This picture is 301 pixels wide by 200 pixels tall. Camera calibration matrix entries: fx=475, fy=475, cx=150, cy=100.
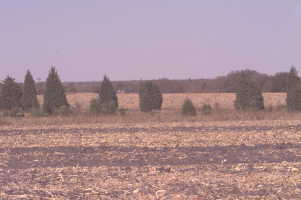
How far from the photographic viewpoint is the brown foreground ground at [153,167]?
762 centimetres

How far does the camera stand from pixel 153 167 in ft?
32.6

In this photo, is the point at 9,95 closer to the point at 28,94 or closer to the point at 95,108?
the point at 28,94

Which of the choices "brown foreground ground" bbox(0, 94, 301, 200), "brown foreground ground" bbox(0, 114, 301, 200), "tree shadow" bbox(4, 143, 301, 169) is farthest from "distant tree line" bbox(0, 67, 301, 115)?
"tree shadow" bbox(4, 143, 301, 169)

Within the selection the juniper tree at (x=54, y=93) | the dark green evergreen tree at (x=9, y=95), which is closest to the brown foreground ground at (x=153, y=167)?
the juniper tree at (x=54, y=93)

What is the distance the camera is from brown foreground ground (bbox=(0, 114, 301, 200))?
7.62m

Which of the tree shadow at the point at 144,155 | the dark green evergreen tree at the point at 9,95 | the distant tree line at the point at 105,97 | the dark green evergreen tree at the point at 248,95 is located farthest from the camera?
the dark green evergreen tree at the point at 9,95

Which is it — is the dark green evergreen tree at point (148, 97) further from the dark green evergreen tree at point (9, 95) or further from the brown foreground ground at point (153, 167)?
the brown foreground ground at point (153, 167)

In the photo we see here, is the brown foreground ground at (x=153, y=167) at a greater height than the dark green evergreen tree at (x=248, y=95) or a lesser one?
lesser

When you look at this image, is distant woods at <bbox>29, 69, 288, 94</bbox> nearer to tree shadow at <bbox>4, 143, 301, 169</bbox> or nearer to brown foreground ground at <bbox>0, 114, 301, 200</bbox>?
brown foreground ground at <bbox>0, 114, 301, 200</bbox>

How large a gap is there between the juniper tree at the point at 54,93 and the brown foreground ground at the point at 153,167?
18.0 m

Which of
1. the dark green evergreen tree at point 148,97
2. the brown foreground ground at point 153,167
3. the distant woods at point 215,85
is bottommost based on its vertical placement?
the brown foreground ground at point 153,167

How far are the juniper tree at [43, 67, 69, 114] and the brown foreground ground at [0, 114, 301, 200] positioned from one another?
17972 mm

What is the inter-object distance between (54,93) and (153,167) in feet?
84.5

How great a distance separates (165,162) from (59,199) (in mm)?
3898
